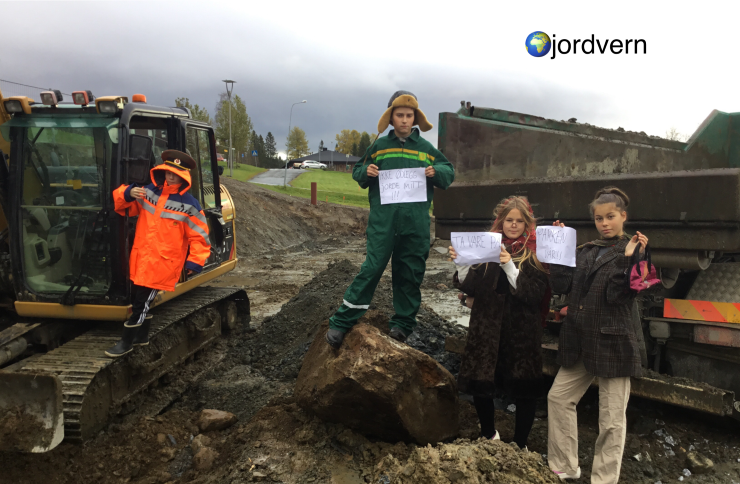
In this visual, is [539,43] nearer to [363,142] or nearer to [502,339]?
[502,339]

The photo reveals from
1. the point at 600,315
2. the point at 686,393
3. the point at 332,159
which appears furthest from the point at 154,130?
the point at 332,159

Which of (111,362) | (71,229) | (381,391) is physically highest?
(71,229)

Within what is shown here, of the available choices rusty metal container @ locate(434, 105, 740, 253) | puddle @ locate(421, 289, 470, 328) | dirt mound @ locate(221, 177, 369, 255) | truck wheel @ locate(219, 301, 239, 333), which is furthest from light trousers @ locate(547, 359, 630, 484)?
dirt mound @ locate(221, 177, 369, 255)

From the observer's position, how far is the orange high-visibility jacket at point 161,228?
4125 millimetres

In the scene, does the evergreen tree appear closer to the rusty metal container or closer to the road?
the road

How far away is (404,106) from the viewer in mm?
3662

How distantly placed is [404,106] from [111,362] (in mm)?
Answer: 3154

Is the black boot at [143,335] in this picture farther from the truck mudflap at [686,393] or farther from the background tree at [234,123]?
the background tree at [234,123]

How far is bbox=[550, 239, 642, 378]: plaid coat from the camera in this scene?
2791mm

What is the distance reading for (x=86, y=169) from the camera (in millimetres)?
4426

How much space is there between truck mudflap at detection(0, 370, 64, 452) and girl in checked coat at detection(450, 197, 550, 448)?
111 inches

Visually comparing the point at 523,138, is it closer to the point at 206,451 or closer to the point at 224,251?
the point at 206,451

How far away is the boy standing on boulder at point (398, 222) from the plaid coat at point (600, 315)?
1.06m

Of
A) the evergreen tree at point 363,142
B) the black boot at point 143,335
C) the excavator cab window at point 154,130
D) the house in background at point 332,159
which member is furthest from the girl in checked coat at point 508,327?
the evergreen tree at point 363,142
